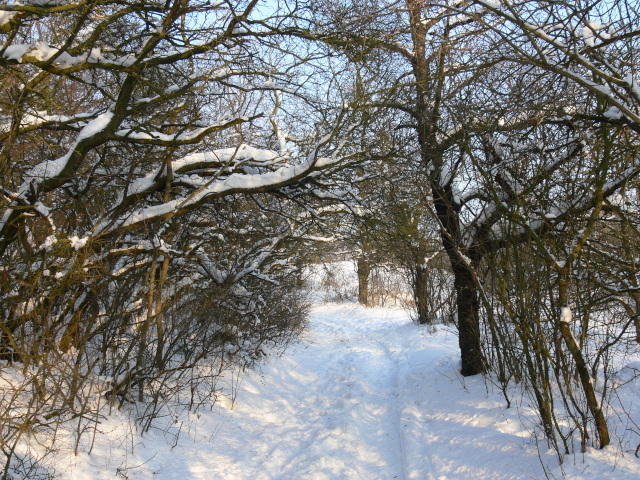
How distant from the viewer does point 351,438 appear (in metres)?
4.98

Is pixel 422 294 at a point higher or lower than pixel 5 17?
lower

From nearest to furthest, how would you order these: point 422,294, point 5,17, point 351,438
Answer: point 5,17 < point 351,438 < point 422,294

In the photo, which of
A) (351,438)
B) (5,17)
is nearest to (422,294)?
(351,438)

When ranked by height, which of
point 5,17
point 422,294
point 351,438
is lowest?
point 351,438

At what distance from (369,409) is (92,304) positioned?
4.11 m

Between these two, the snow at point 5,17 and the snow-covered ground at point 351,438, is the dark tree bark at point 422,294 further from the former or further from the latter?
the snow at point 5,17

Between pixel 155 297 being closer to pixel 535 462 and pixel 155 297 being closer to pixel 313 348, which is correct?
pixel 535 462

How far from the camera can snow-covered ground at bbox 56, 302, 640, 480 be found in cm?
364

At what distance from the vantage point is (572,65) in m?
3.88

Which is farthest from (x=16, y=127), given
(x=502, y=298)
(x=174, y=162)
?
(x=502, y=298)

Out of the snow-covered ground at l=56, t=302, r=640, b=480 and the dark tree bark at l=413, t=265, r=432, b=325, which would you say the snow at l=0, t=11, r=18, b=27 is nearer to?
the snow-covered ground at l=56, t=302, r=640, b=480

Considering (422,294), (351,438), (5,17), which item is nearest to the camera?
(5,17)

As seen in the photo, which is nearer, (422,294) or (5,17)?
(5,17)

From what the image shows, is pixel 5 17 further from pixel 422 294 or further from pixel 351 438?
pixel 422 294
